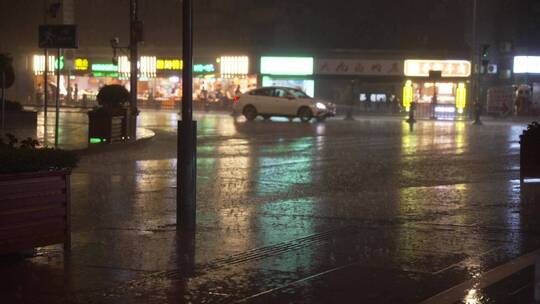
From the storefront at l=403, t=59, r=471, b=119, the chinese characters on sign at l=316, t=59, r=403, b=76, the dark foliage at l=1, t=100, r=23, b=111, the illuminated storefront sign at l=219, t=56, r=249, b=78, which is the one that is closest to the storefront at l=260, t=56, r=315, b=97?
the chinese characters on sign at l=316, t=59, r=403, b=76

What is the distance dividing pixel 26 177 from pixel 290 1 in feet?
158

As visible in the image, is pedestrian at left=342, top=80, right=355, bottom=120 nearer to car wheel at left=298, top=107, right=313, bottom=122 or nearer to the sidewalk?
car wheel at left=298, top=107, right=313, bottom=122

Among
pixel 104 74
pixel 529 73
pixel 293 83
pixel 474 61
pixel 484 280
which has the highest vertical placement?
pixel 474 61

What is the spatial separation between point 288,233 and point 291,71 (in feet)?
149

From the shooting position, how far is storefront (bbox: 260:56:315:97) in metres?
53.9

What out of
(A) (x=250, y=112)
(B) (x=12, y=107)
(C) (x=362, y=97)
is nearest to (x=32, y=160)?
(B) (x=12, y=107)

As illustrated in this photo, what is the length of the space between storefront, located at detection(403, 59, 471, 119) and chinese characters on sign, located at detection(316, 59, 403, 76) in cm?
85

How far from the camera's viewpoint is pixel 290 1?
5441 cm

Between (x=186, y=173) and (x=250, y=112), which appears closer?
(x=186, y=173)

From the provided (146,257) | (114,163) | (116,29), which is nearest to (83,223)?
(146,257)

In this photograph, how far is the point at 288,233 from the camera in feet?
30.6

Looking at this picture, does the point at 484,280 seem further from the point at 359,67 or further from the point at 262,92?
the point at 359,67

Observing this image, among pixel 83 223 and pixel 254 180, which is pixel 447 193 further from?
pixel 83 223

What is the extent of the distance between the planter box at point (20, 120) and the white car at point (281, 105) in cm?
1405
